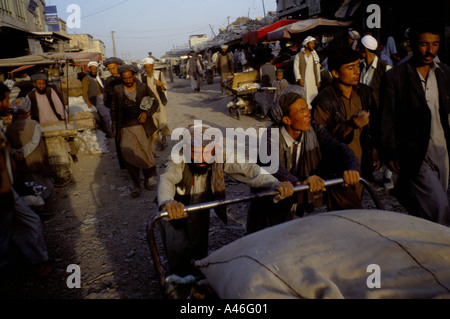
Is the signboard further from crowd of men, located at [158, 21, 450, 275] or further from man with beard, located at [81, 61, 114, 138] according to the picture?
crowd of men, located at [158, 21, 450, 275]

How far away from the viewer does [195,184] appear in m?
3.08

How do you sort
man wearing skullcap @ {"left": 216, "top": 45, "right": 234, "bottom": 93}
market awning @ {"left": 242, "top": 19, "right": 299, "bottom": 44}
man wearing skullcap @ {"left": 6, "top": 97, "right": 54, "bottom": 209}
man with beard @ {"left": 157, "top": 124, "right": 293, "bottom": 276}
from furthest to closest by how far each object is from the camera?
man wearing skullcap @ {"left": 216, "top": 45, "right": 234, "bottom": 93} → market awning @ {"left": 242, "top": 19, "right": 299, "bottom": 44} → man wearing skullcap @ {"left": 6, "top": 97, "right": 54, "bottom": 209} → man with beard @ {"left": 157, "top": 124, "right": 293, "bottom": 276}

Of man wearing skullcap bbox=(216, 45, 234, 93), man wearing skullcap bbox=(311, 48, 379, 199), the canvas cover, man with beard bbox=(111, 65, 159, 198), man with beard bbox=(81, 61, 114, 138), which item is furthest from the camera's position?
man wearing skullcap bbox=(216, 45, 234, 93)

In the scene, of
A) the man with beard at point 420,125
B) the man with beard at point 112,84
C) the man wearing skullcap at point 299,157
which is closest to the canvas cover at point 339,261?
the man wearing skullcap at point 299,157

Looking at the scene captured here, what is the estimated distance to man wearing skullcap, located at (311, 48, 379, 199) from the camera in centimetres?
350

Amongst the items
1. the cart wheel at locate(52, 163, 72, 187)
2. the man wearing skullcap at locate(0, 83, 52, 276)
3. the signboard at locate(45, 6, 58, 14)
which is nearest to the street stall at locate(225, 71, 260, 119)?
the cart wheel at locate(52, 163, 72, 187)

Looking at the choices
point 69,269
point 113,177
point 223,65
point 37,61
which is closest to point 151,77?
point 113,177

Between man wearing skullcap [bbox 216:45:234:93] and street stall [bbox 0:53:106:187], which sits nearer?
street stall [bbox 0:53:106:187]

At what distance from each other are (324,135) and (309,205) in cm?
67

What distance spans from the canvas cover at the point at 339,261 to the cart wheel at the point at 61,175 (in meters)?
5.91

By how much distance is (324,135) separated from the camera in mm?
3252

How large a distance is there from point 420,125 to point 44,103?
23.2 feet

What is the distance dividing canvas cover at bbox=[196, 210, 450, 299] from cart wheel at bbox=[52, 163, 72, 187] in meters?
5.91
